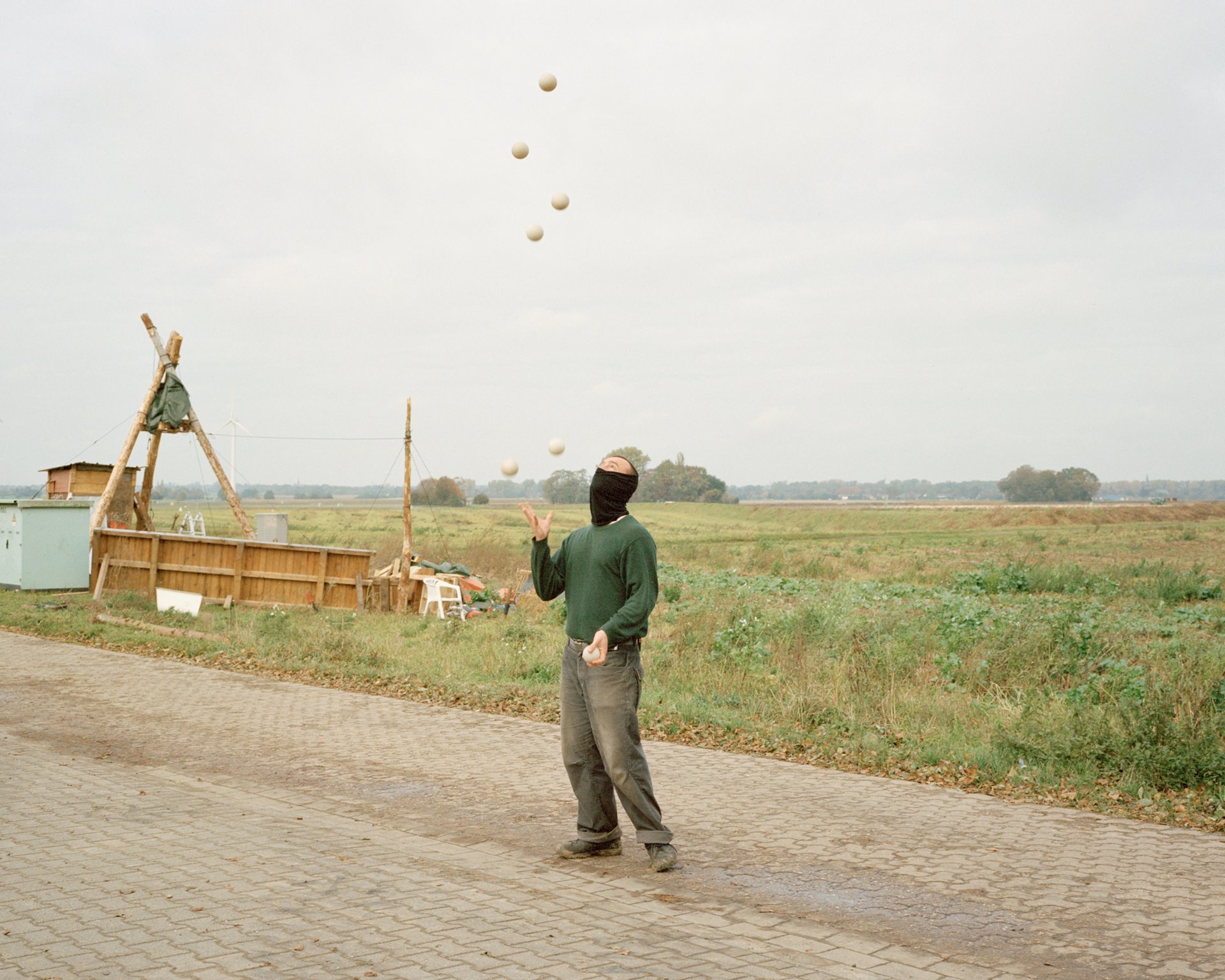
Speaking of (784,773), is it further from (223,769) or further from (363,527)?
(363,527)

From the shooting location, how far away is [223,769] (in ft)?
28.7

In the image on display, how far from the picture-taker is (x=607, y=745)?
5.92 meters

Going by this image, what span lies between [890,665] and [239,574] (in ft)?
48.3

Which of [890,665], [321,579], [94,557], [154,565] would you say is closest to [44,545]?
[94,557]

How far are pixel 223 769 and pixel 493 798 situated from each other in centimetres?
254

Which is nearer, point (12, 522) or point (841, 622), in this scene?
point (841, 622)

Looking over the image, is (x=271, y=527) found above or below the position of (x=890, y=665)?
above

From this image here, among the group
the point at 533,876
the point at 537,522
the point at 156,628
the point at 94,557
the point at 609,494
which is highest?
the point at 609,494

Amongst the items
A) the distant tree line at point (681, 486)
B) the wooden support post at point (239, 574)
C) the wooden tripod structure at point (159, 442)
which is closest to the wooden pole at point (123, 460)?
the wooden tripod structure at point (159, 442)

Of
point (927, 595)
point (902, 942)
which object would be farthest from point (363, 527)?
point (902, 942)

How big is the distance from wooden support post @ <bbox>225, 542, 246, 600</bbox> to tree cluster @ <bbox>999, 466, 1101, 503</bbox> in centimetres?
15156

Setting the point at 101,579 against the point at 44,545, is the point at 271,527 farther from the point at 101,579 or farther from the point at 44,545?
the point at 44,545

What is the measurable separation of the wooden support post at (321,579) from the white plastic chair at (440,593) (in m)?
2.10

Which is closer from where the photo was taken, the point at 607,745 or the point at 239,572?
the point at 607,745
